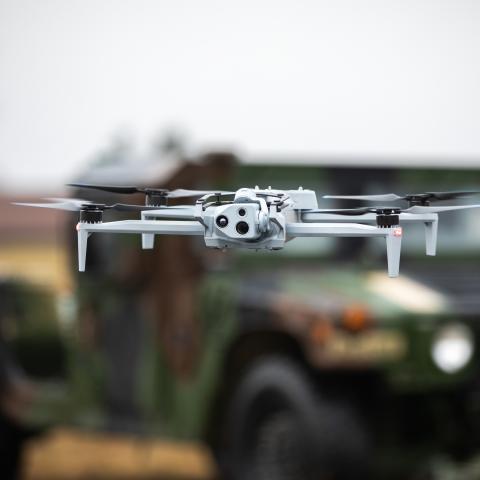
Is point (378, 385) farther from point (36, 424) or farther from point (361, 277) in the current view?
point (36, 424)

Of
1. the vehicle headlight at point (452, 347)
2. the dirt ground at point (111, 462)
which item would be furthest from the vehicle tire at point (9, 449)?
the vehicle headlight at point (452, 347)

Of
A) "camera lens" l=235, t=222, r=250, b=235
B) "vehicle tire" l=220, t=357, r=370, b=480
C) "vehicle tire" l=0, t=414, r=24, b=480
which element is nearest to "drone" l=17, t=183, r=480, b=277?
"camera lens" l=235, t=222, r=250, b=235

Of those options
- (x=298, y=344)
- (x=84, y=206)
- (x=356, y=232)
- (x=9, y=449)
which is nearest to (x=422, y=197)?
(x=356, y=232)

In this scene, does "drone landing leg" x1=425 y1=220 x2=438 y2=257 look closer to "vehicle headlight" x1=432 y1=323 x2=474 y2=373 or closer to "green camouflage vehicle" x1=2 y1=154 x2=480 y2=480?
"green camouflage vehicle" x1=2 y1=154 x2=480 y2=480

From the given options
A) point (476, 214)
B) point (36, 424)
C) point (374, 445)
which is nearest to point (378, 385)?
point (374, 445)

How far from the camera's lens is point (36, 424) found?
988cm

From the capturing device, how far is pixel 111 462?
40.0ft

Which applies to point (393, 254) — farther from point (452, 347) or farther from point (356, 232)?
point (452, 347)

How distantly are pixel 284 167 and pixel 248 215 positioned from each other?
6.01 m

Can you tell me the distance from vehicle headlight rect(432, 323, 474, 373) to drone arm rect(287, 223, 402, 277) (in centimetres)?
546

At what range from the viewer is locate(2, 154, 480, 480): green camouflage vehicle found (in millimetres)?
7164

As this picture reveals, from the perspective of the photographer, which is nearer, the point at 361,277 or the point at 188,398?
the point at 361,277

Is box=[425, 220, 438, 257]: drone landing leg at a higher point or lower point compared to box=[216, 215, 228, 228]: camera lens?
lower

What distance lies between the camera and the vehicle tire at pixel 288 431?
24.0 feet
